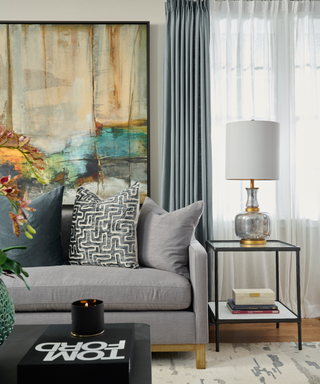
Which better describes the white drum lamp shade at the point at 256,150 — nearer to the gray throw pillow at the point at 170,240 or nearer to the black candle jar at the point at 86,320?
the gray throw pillow at the point at 170,240

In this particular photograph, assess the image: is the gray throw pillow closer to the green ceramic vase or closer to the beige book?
the beige book

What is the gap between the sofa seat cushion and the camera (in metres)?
1.91

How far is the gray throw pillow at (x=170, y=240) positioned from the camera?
7.04 ft

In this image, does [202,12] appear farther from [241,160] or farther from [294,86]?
[241,160]

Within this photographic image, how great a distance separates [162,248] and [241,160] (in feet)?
2.64

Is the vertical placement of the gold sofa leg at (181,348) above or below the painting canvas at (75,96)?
below

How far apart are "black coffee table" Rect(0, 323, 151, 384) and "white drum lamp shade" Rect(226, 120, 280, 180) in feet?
4.67

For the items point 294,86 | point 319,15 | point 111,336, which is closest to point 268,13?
point 319,15

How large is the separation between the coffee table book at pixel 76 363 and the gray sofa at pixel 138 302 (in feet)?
3.01

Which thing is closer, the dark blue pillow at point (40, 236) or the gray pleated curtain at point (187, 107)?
the dark blue pillow at point (40, 236)

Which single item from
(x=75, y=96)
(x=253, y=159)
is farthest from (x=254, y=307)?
(x=75, y=96)

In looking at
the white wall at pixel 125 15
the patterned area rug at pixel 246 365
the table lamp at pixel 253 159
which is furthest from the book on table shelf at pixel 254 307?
the white wall at pixel 125 15

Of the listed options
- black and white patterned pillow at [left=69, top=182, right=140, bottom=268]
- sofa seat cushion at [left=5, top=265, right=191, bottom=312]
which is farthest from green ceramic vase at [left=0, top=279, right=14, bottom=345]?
black and white patterned pillow at [left=69, top=182, right=140, bottom=268]

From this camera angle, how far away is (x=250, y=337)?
93.6 inches
